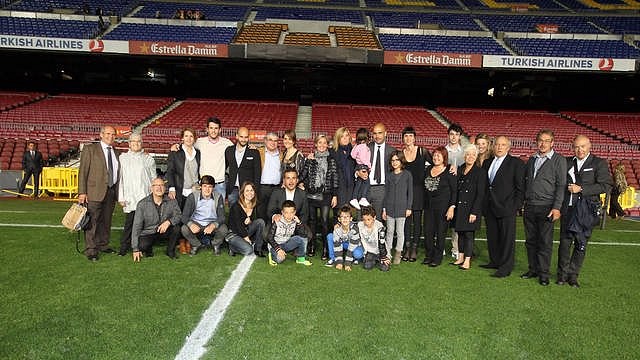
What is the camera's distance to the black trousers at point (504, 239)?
520 cm

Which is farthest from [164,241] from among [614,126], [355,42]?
[614,126]

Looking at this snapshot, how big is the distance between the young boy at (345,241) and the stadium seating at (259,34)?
1808 cm

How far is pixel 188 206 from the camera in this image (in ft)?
18.6

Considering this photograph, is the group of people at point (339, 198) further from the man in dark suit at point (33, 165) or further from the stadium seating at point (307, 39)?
the stadium seating at point (307, 39)

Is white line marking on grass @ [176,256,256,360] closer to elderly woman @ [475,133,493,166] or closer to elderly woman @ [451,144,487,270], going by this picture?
elderly woman @ [451,144,487,270]

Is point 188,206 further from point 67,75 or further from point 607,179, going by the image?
point 67,75

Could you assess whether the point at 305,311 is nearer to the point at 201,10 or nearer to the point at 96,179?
the point at 96,179

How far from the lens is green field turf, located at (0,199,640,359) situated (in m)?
3.23

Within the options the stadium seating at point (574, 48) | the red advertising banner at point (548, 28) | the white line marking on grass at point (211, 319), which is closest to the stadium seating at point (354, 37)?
the stadium seating at point (574, 48)

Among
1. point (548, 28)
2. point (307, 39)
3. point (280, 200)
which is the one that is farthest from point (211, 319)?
point (548, 28)

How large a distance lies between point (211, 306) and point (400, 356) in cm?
190

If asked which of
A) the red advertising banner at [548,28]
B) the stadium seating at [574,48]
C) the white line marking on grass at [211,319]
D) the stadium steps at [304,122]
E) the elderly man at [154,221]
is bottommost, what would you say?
the white line marking on grass at [211,319]

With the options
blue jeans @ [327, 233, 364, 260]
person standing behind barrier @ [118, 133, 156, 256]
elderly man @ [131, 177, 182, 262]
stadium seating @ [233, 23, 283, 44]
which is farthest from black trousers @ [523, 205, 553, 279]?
stadium seating @ [233, 23, 283, 44]

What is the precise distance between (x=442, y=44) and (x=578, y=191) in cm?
1944
